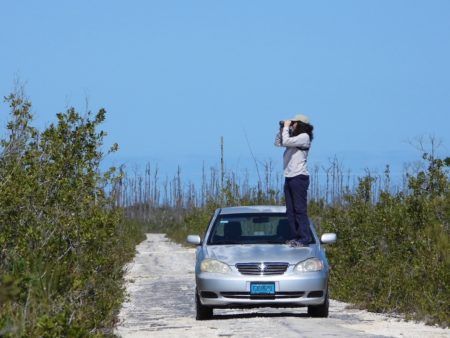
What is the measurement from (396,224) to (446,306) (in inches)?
204

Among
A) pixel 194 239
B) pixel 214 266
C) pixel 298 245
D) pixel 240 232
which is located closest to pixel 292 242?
pixel 298 245

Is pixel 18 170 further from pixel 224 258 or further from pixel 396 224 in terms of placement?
pixel 396 224

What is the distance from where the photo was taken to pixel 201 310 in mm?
15461

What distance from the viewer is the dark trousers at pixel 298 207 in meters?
15.9

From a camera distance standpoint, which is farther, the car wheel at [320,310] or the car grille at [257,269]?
the car wheel at [320,310]

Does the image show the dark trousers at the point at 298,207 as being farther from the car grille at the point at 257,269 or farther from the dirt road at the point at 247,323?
the dirt road at the point at 247,323

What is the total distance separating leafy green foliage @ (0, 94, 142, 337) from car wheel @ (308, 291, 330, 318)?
2867 millimetres

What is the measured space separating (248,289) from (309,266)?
95 cm

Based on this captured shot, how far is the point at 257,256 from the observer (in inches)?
597

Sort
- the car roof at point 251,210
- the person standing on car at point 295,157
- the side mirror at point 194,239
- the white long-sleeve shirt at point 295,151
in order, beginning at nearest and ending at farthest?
the side mirror at point 194,239
the car roof at point 251,210
the person standing on car at point 295,157
the white long-sleeve shirt at point 295,151

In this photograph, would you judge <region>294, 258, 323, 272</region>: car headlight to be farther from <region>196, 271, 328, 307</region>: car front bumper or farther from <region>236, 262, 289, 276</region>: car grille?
<region>236, 262, 289, 276</region>: car grille

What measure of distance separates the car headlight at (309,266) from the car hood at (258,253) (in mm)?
63

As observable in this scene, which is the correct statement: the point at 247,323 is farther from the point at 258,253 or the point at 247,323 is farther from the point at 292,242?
the point at 292,242

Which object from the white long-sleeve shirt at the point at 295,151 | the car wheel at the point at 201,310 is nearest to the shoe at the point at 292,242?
the white long-sleeve shirt at the point at 295,151
